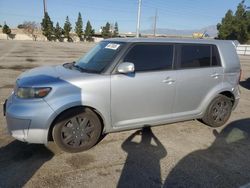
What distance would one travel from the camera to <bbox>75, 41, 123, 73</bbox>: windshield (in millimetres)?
4090

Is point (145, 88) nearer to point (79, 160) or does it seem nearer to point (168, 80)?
point (168, 80)

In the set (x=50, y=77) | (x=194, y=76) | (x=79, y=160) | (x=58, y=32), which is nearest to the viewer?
(x=79, y=160)

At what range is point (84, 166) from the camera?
3.57 metres

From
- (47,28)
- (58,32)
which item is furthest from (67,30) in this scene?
(47,28)

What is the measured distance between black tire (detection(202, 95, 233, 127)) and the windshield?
7.52 ft

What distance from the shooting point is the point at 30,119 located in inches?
138

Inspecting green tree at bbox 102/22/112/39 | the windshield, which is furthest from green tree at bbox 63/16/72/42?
the windshield

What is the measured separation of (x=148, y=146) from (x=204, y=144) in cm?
101

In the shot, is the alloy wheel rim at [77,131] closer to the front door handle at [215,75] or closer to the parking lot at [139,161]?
the parking lot at [139,161]

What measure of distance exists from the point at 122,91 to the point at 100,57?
2.57 ft

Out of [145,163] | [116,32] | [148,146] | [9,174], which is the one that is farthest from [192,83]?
[116,32]

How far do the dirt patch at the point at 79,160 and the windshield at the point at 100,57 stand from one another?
132 cm

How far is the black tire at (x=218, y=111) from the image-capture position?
5.16m

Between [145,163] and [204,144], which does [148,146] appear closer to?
[145,163]
